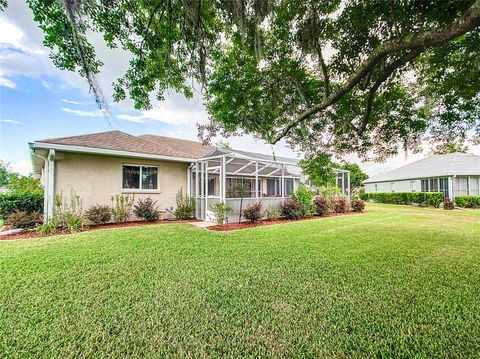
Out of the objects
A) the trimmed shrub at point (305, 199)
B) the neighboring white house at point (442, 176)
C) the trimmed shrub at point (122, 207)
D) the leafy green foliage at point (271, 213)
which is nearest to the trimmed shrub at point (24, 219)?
the trimmed shrub at point (122, 207)

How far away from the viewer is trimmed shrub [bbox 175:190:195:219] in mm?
10748

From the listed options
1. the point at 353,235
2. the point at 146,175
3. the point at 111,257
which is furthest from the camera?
the point at 146,175

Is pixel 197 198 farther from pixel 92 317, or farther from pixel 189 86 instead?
pixel 92 317

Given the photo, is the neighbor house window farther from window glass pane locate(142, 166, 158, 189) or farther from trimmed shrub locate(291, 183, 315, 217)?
trimmed shrub locate(291, 183, 315, 217)

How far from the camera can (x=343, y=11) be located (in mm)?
4699

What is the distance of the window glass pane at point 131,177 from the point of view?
9953mm

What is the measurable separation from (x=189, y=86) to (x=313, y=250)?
598 cm

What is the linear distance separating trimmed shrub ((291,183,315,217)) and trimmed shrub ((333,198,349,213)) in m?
2.83

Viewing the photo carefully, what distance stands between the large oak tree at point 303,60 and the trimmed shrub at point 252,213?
153 inches

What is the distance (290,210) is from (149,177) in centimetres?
754

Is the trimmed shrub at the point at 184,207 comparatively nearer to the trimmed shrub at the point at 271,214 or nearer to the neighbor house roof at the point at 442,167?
the trimmed shrub at the point at 271,214

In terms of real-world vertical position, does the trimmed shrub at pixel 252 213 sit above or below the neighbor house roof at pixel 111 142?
below

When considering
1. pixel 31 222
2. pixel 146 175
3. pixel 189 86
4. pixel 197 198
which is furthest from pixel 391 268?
pixel 31 222

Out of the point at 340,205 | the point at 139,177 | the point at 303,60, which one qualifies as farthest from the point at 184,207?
the point at 340,205
